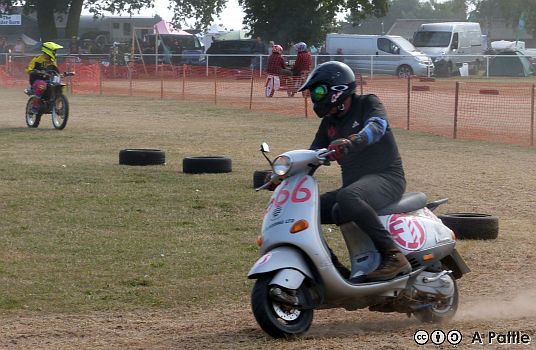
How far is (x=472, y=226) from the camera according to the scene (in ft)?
31.8

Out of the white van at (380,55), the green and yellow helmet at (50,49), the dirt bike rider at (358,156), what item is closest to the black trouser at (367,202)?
the dirt bike rider at (358,156)

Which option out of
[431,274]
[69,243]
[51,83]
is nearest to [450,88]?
[51,83]

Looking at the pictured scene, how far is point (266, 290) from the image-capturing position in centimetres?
591

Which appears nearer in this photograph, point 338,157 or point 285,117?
point 338,157

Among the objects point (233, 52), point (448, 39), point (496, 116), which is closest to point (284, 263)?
point (496, 116)

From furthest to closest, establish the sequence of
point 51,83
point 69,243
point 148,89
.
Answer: point 148,89
point 51,83
point 69,243

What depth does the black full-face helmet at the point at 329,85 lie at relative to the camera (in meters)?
6.32

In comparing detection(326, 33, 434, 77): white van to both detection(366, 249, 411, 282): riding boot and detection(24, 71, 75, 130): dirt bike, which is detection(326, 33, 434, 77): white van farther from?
detection(366, 249, 411, 282): riding boot

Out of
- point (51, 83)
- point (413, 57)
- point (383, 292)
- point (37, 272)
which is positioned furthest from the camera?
point (413, 57)

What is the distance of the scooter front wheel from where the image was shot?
19.4ft

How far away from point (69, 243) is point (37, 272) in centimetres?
114

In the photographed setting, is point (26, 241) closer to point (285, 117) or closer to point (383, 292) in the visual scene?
point (383, 292)

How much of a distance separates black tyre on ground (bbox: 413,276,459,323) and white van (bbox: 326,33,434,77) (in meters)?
34.2

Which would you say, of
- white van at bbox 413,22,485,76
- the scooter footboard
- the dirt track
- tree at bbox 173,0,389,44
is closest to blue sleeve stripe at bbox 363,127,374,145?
the scooter footboard
